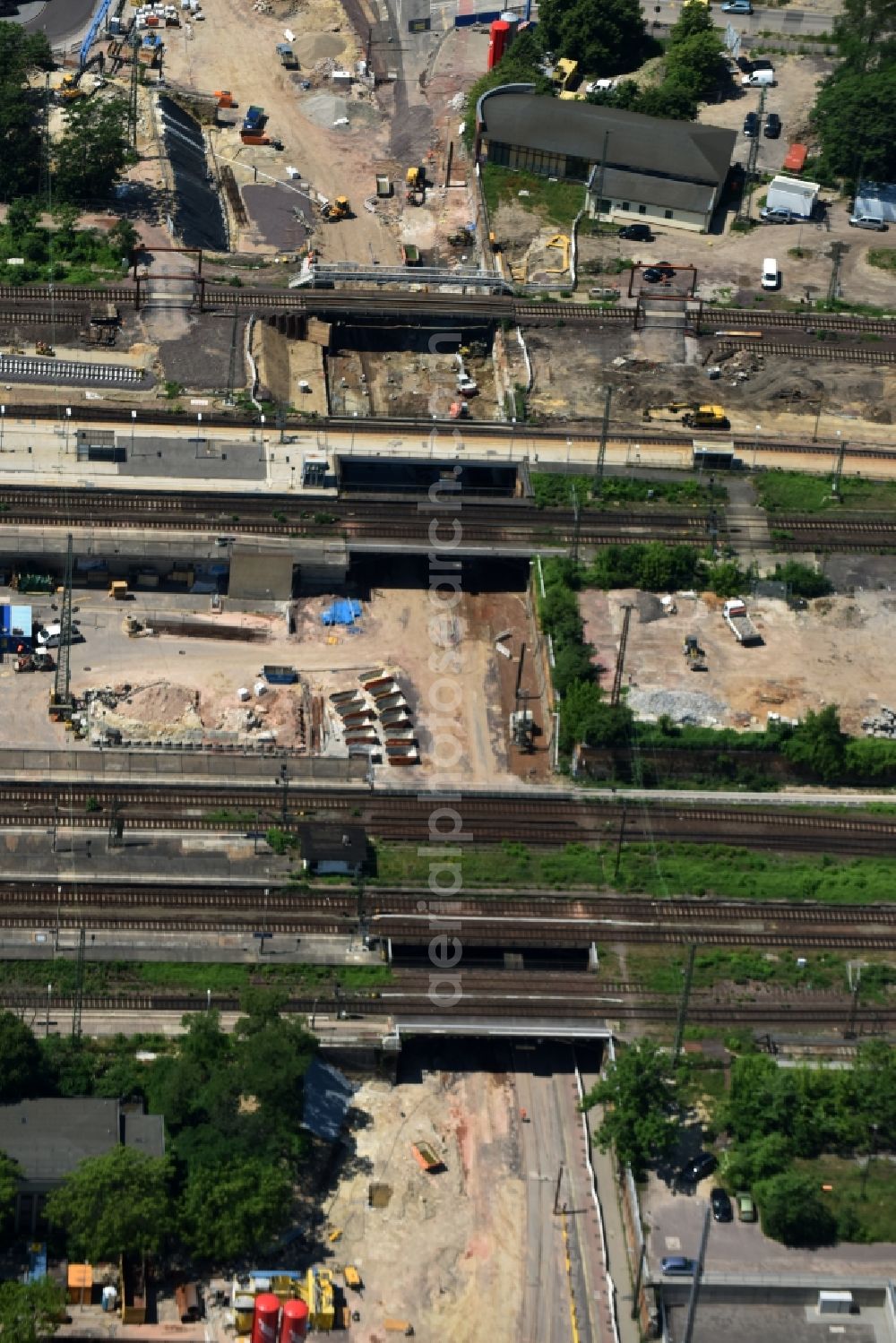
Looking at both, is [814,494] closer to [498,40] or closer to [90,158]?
[90,158]

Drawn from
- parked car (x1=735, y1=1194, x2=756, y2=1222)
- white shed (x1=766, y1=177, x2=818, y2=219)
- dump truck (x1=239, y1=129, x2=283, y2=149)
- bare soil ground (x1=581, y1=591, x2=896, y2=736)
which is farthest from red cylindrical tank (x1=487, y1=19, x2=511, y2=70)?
parked car (x1=735, y1=1194, x2=756, y2=1222)

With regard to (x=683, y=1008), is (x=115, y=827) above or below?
above

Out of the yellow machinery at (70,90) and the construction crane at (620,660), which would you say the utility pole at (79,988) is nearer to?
the construction crane at (620,660)

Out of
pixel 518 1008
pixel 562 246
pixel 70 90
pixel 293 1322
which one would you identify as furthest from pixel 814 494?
pixel 293 1322

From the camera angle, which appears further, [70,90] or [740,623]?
[70,90]

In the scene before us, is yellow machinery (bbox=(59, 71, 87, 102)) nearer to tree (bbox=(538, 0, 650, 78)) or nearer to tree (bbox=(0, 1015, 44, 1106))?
tree (bbox=(538, 0, 650, 78))

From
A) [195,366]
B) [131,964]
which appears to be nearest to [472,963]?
[131,964]

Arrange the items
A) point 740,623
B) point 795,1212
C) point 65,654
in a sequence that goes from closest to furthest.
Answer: point 795,1212 → point 65,654 → point 740,623
